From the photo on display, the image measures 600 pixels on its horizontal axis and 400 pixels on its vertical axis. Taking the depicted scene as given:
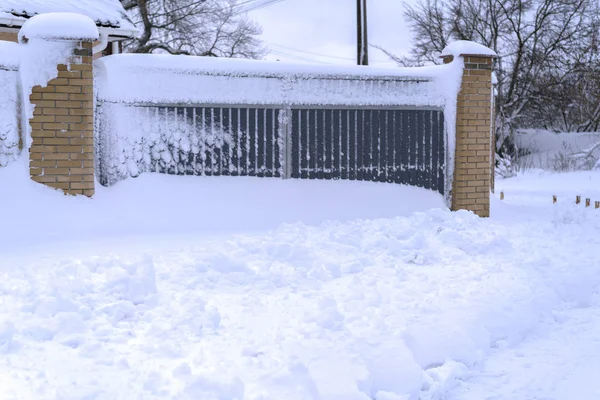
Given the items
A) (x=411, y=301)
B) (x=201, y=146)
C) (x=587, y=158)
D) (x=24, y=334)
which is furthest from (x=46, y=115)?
(x=587, y=158)

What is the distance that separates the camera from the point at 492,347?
4.49m

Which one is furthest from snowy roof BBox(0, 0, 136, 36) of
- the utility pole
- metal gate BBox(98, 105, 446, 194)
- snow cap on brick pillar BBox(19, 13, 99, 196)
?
the utility pole

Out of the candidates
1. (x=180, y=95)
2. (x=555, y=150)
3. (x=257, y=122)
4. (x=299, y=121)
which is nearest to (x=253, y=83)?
(x=257, y=122)

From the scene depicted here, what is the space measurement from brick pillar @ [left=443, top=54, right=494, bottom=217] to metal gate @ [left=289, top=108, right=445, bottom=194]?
9.7 inches

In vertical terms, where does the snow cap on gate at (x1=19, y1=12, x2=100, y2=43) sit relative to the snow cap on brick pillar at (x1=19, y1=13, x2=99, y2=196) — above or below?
above

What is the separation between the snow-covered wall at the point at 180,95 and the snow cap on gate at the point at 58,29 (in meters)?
0.43

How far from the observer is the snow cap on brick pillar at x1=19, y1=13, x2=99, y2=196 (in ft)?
23.6

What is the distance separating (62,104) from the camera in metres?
7.22

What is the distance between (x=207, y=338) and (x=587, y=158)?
22.9m

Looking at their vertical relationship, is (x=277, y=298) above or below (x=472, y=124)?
below

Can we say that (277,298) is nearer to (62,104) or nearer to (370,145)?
(62,104)

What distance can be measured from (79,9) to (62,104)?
7.67m

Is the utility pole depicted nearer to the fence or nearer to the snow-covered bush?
the snow-covered bush

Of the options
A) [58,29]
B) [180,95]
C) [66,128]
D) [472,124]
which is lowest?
[66,128]
